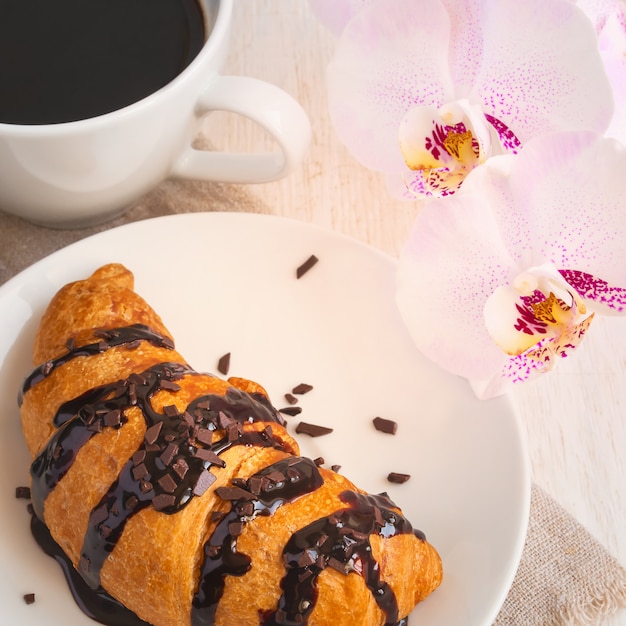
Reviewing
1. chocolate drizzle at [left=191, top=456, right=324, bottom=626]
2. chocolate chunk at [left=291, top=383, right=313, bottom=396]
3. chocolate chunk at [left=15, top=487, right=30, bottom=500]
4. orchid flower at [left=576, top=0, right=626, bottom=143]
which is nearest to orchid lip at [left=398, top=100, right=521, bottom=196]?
orchid flower at [left=576, top=0, right=626, bottom=143]

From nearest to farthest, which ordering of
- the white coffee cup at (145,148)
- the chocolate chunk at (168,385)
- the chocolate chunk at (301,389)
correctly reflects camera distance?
the chocolate chunk at (168,385)
the white coffee cup at (145,148)
the chocolate chunk at (301,389)

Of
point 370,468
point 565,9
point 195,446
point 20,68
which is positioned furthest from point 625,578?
point 20,68

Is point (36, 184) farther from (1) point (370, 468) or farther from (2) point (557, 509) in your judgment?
(2) point (557, 509)

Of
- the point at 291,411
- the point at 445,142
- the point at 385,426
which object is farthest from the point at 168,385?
the point at 445,142

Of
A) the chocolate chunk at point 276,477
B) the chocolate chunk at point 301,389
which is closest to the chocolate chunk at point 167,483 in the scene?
the chocolate chunk at point 276,477

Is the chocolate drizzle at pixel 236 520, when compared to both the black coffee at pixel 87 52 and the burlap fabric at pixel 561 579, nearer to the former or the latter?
the burlap fabric at pixel 561 579

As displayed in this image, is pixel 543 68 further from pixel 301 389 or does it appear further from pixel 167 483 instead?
pixel 167 483

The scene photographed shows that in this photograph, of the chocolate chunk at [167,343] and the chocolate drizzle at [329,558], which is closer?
the chocolate drizzle at [329,558]
